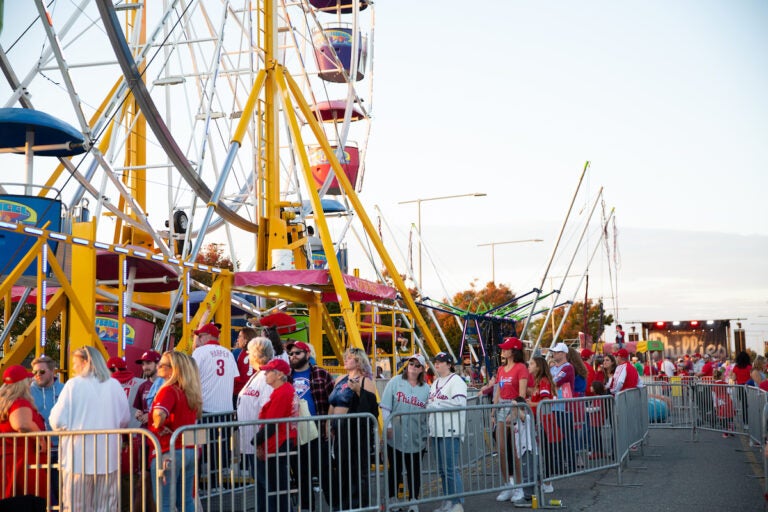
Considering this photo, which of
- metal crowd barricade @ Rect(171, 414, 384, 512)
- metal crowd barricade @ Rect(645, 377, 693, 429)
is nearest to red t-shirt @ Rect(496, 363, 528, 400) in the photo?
metal crowd barricade @ Rect(171, 414, 384, 512)

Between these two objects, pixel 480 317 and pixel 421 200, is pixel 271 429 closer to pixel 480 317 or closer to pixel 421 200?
pixel 480 317

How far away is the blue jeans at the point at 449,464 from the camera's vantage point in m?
8.89

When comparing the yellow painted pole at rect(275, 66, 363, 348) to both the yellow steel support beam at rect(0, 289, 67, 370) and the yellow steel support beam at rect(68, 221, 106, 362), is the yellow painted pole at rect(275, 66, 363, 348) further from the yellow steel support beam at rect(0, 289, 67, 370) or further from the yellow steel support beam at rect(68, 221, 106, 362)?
the yellow steel support beam at rect(0, 289, 67, 370)

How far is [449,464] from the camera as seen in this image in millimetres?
8945

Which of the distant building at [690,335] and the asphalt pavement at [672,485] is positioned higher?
the distant building at [690,335]

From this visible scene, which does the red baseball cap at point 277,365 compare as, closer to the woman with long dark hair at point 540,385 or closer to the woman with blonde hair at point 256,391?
the woman with blonde hair at point 256,391

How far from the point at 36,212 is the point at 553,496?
6.69 m

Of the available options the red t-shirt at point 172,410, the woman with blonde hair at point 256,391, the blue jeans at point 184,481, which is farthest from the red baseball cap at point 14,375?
the woman with blonde hair at point 256,391

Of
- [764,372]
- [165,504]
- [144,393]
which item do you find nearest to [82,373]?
[165,504]

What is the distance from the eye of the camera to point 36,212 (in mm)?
10750

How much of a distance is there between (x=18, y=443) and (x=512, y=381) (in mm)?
5202

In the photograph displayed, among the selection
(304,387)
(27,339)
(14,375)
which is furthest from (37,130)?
(14,375)

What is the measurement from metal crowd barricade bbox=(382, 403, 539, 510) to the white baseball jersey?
5.65ft

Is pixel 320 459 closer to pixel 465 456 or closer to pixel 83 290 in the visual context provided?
pixel 465 456
